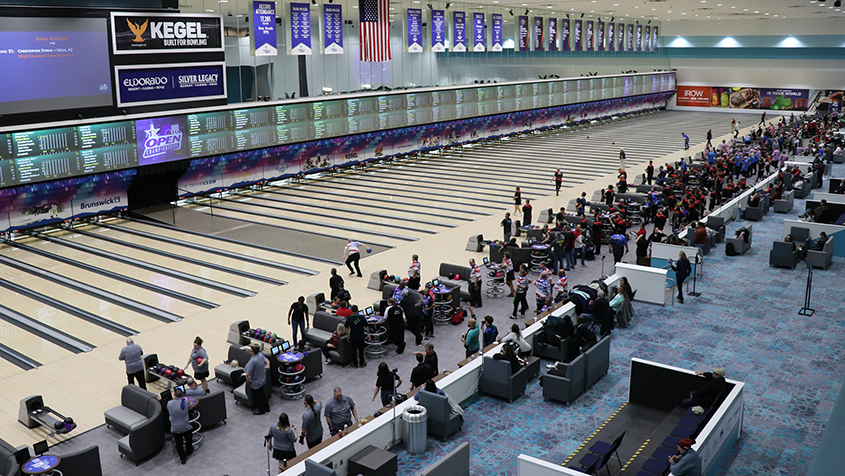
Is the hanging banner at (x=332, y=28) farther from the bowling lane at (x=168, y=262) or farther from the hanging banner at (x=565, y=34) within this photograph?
the hanging banner at (x=565, y=34)

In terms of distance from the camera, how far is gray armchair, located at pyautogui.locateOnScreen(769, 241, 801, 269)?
16422mm

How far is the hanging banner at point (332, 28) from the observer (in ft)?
79.3

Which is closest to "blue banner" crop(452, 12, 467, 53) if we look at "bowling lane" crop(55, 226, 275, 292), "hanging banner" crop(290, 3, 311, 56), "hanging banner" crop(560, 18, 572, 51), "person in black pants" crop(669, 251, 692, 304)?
"hanging banner" crop(560, 18, 572, 51)

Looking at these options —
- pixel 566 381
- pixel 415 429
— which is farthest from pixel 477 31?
pixel 415 429

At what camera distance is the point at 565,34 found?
33.7 metres

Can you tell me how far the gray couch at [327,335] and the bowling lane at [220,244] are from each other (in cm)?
447

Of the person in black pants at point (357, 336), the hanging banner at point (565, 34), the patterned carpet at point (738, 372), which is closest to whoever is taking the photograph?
the patterned carpet at point (738, 372)

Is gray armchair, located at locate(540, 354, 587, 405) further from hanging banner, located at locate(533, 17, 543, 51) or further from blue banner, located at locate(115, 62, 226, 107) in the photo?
hanging banner, located at locate(533, 17, 543, 51)

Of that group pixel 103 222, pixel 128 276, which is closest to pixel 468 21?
pixel 103 222

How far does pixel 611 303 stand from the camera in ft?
42.5

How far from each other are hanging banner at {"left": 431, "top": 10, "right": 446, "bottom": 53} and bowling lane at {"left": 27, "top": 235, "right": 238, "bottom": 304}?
1592 centimetres

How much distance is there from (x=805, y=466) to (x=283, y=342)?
298 inches

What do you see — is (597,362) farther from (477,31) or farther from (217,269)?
(477,31)

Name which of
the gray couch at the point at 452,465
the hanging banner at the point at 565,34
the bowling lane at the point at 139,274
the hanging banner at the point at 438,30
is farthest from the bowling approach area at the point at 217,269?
the hanging banner at the point at 565,34
